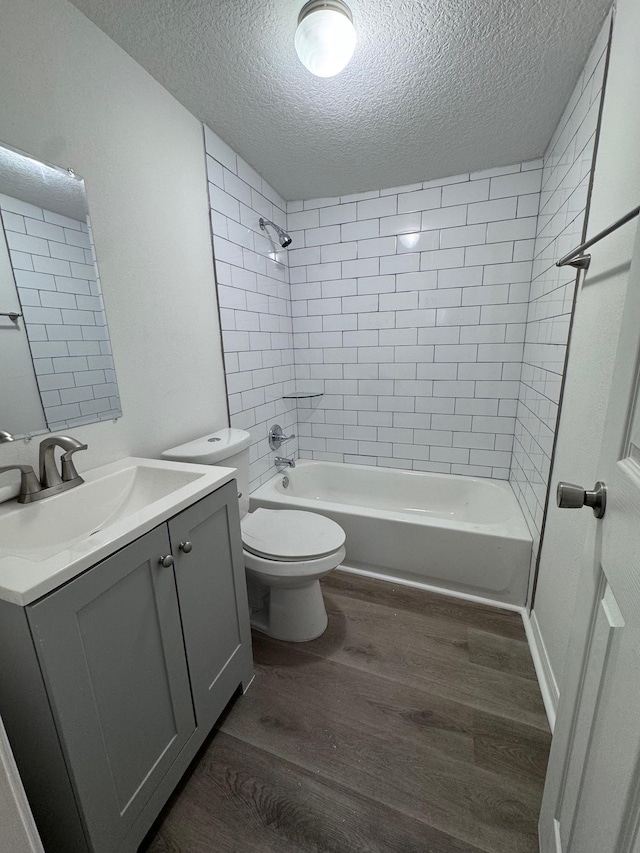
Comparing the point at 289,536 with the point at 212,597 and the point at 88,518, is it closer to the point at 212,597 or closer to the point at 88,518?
the point at 212,597

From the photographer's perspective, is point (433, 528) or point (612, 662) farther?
point (433, 528)

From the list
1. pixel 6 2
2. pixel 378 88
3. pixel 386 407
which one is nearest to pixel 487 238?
pixel 378 88

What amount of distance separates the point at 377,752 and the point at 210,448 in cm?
122

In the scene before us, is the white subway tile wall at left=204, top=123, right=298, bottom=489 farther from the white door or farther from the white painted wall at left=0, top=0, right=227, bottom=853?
the white door

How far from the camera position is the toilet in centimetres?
139

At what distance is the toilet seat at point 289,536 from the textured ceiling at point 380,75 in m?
1.84

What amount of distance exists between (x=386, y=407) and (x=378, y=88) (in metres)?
1.68

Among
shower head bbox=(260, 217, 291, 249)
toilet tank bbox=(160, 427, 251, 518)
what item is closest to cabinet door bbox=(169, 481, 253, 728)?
toilet tank bbox=(160, 427, 251, 518)

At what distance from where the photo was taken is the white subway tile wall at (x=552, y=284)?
123cm

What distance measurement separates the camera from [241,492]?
1586mm

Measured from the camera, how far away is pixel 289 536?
4.99ft

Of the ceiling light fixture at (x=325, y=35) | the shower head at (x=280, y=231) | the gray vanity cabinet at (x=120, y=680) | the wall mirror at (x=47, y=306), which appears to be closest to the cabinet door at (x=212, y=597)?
the gray vanity cabinet at (x=120, y=680)

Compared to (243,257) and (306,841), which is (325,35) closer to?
(243,257)

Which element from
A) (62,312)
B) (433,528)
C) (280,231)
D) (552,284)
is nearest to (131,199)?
(62,312)
